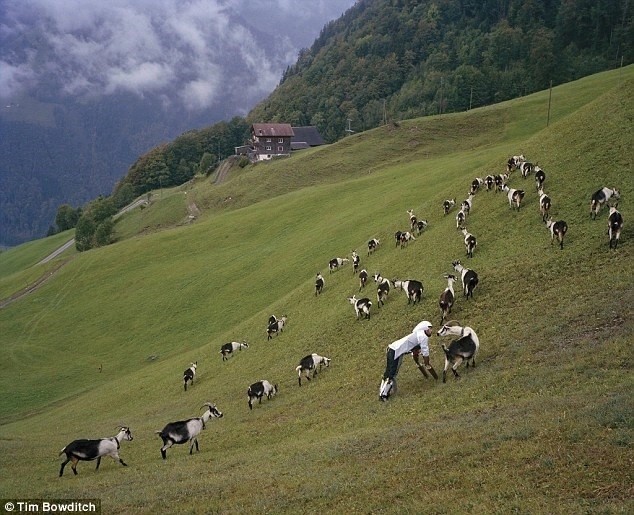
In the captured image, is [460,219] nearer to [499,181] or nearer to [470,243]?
[499,181]

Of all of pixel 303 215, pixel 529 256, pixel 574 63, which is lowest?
pixel 529 256

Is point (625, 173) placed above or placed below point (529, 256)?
above

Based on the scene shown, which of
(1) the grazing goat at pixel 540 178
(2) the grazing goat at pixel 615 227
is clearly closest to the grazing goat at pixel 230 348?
(1) the grazing goat at pixel 540 178

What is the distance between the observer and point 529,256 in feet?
81.0

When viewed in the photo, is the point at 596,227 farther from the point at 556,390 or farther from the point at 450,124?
the point at 450,124

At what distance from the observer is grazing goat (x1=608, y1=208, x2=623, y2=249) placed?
72.9 ft

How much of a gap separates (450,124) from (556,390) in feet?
303

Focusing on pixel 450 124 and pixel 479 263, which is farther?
pixel 450 124

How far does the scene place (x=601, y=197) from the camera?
24.8 metres

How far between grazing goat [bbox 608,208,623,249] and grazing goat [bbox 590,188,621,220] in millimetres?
2484

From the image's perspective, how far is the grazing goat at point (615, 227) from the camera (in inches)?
875

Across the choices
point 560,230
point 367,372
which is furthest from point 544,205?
point 367,372

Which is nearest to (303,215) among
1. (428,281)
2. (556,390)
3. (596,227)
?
(428,281)

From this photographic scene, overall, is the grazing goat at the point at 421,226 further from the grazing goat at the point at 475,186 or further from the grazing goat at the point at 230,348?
the grazing goat at the point at 230,348
